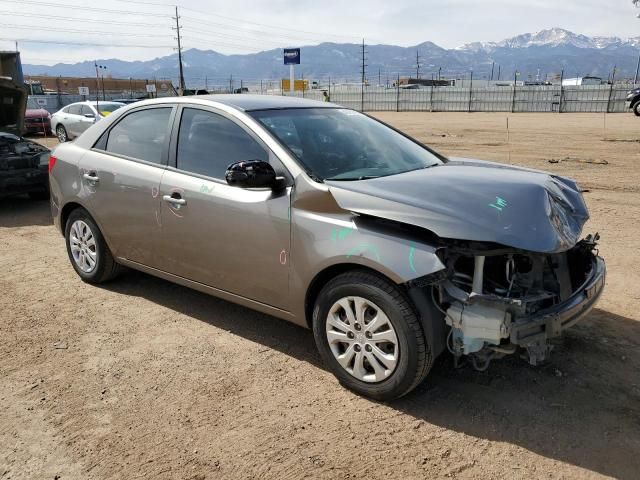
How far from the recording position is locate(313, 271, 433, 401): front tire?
2.97m

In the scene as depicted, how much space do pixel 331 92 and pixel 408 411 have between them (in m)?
50.0

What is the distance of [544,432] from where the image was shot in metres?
2.95

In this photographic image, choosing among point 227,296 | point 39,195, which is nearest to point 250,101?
point 227,296

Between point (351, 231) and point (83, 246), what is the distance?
10.1 feet

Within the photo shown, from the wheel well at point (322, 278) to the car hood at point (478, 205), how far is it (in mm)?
326

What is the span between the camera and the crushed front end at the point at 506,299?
2.85m

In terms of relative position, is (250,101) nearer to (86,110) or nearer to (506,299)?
(506,299)

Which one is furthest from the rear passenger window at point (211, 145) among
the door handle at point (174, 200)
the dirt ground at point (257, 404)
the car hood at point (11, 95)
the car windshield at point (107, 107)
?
the car windshield at point (107, 107)

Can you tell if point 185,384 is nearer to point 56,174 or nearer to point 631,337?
point 56,174

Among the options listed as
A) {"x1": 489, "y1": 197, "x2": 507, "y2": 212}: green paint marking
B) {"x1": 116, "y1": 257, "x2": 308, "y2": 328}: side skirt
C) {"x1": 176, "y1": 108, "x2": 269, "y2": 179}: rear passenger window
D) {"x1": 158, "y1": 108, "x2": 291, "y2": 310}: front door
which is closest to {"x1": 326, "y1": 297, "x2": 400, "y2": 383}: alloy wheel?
{"x1": 116, "y1": 257, "x2": 308, "y2": 328}: side skirt

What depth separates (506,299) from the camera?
2.84m

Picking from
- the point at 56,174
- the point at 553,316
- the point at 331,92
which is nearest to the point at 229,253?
the point at 553,316

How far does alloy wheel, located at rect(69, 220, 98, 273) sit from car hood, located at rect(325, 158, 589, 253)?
2.70 meters

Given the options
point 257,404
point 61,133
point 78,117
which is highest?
point 78,117
